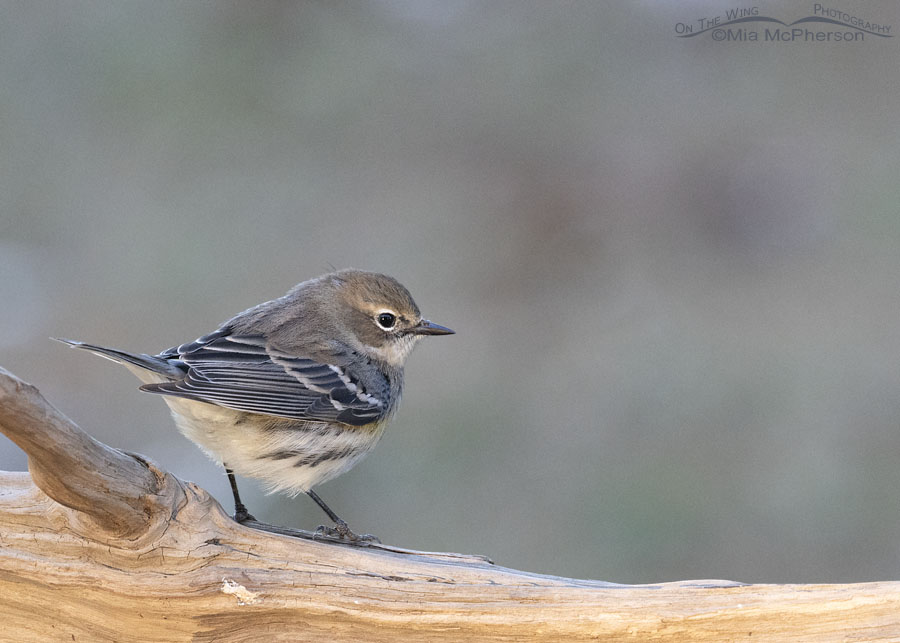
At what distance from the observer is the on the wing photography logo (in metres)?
10.8

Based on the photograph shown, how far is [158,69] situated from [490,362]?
18.1 ft

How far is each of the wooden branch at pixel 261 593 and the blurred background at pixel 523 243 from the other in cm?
323

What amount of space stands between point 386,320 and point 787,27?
736 cm

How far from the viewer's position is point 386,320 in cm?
582

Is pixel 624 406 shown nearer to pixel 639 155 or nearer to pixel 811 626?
pixel 639 155

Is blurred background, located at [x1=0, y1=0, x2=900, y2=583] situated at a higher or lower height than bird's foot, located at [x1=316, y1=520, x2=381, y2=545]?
higher

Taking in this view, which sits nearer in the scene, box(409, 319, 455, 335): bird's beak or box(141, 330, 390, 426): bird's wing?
box(141, 330, 390, 426): bird's wing

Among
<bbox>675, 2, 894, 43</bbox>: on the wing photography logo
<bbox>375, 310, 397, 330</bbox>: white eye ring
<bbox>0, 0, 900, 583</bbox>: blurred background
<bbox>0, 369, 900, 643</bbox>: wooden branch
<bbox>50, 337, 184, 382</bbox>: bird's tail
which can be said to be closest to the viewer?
<bbox>0, 369, 900, 643</bbox>: wooden branch

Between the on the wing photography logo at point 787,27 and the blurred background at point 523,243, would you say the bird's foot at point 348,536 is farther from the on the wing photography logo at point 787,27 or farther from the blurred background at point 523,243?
the on the wing photography logo at point 787,27

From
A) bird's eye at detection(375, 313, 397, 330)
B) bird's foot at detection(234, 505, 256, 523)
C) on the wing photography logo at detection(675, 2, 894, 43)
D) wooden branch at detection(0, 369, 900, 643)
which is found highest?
on the wing photography logo at detection(675, 2, 894, 43)

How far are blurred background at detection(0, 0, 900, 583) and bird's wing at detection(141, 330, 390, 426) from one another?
2.38 metres

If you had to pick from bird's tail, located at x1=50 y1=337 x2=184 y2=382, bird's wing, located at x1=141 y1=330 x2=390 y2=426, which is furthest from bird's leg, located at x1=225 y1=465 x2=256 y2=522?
bird's tail, located at x1=50 y1=337 x2=184 y2=382

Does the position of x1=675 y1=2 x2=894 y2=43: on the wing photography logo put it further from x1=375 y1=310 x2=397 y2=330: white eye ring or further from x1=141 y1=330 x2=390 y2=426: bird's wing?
x1=141 y1=330 x2=390 y2=426: bird's wing

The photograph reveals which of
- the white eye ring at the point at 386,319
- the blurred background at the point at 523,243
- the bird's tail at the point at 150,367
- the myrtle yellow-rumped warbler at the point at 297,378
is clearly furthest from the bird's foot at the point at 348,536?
the blurred background at the point at 523,243
